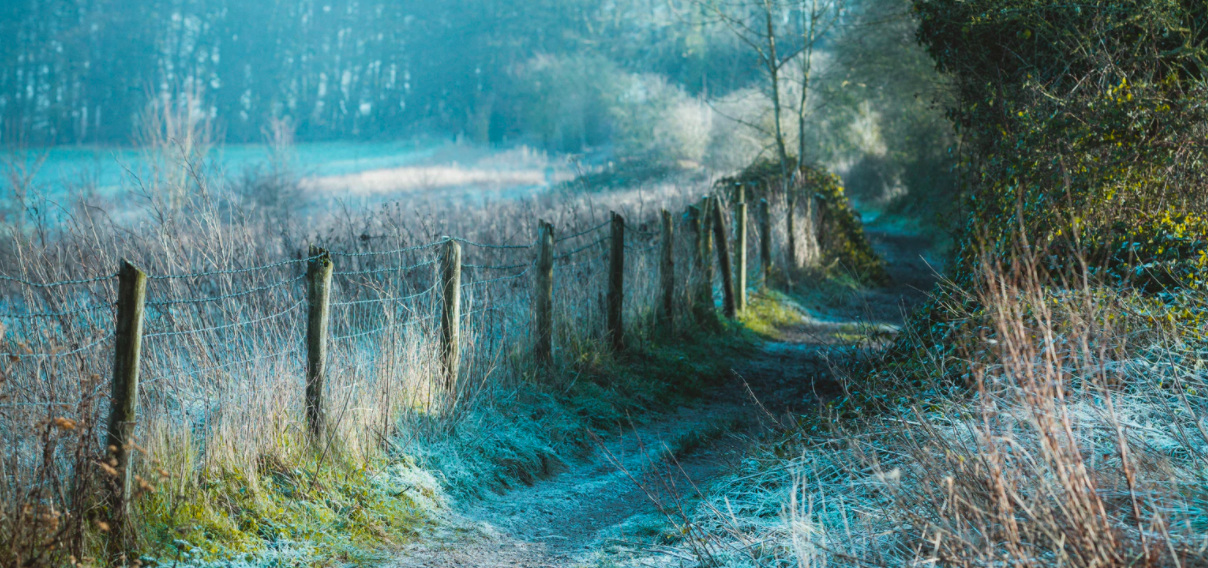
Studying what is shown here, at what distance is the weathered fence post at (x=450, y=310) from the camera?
5.52 meters

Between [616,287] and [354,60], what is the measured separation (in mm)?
50046

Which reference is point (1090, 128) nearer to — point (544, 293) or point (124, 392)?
point (544, 293)

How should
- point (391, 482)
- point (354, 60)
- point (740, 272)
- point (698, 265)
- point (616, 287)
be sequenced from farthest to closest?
point (354, 60)
point (740, 272)
point (698, 265)
point (616, 287)
point (391, 482)

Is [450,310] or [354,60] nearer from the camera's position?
[450,310]

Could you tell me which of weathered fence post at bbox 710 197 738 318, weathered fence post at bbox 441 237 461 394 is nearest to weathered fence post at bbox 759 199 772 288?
weathered fence post at bbox 710 197 738 318

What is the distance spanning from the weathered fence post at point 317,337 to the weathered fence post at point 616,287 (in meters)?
3.45

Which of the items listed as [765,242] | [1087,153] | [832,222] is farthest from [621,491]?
[832,222]

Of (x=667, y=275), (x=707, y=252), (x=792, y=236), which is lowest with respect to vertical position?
(x=667, y=275)

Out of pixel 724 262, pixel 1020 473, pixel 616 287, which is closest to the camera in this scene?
pixel 1020 473

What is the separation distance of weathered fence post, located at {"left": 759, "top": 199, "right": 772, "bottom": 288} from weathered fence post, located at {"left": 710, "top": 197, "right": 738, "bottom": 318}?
216 cm

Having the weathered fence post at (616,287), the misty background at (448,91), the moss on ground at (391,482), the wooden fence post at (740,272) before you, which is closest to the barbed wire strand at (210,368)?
the moss on ground at (391,482)

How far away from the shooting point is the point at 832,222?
47.9ft

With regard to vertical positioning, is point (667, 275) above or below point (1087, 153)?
below

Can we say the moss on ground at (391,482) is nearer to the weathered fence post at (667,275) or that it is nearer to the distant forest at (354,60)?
the weathered fence post at (667,275)
